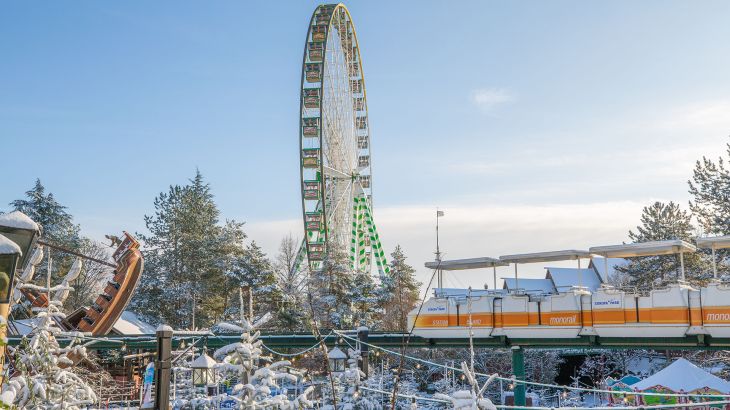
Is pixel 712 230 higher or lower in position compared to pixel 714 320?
higher

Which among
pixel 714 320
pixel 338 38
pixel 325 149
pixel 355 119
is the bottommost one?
pixel 714 320

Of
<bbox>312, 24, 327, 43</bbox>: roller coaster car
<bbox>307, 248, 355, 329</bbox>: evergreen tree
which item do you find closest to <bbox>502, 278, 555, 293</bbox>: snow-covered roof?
<bbox>307, 248, 355, 329</bbox>: evergreen tree

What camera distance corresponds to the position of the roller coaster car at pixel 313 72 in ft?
113

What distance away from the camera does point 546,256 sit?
68.0 feet

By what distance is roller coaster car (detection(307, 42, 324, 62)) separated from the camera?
3494 centimetres

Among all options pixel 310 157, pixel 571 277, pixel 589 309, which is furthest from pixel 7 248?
pixel 571 277

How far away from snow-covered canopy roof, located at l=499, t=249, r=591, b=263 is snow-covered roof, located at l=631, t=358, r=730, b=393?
14.7 feet

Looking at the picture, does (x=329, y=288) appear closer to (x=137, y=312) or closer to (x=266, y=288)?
(x=266, y=288)

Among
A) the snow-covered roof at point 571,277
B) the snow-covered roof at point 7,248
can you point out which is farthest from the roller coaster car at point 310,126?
the snow-covered roof at point 7,248

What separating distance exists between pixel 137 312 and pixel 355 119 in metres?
17.7

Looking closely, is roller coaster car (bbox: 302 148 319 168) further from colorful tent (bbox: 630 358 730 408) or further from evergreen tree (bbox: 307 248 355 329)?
colorful tent (bbox: 630 358 730 408)

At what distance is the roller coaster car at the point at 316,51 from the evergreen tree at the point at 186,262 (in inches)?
464

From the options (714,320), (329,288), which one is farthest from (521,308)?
(329,288)

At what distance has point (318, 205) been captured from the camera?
35812mm
